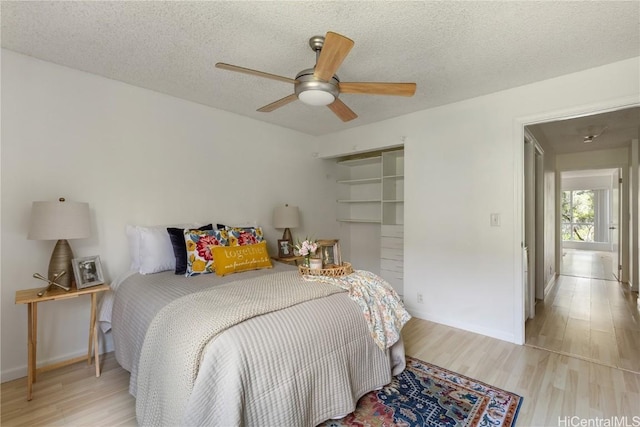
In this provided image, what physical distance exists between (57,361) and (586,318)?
5.19 m

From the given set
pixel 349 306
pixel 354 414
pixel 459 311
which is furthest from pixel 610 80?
pixel 354 414

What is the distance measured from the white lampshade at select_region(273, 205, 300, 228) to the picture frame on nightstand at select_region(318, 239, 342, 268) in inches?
56.7

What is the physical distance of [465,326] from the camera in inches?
121

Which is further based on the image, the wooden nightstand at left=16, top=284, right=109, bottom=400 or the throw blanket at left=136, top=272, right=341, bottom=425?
the wooden nightstand at left=16, top=284, right=109, bottom=400

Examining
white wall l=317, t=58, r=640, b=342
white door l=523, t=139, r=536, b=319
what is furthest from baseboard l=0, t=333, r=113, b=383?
white door l=523, t=139, r=536, b=319

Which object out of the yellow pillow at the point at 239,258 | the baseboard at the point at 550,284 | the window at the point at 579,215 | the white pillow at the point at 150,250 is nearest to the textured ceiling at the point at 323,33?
the white pillow at the point at 150,250

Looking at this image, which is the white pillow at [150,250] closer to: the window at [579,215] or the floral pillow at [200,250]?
the floral pillow at [200,250]

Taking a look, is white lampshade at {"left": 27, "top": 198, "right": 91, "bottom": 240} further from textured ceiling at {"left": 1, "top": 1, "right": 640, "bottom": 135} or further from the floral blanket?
the floral blanket

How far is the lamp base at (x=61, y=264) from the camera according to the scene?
216 cm

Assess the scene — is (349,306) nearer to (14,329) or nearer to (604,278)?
(14,329)

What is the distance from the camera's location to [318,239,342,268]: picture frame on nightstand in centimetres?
236

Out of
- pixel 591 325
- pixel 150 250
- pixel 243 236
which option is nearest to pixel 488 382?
pixel 591 325

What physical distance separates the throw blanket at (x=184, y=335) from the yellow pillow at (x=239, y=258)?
59 cm

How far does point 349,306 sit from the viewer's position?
1888 mm
